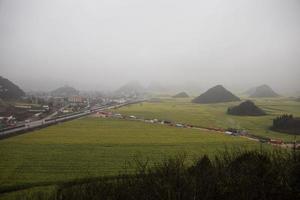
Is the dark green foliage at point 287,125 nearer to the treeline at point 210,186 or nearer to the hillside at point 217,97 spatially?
the treeline at point 210,186

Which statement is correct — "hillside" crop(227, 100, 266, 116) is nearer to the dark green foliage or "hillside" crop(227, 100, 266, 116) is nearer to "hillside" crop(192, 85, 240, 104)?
the dark green foliage

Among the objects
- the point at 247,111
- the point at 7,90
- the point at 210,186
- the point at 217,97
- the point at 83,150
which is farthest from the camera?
the point at 217,97

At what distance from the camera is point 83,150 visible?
29.4 metres

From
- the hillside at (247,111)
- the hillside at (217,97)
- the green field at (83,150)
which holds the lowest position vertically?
the green field at (83,150)

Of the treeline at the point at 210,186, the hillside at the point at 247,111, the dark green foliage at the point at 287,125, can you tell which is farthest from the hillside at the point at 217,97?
the treeline at the point at 210,186

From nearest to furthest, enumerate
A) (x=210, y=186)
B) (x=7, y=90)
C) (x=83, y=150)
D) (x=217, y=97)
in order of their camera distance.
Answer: (x=210, y=186)
(x=83, y=150)
(x=7, y=90)
(x=217, y=97)

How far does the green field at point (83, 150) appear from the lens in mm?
20922

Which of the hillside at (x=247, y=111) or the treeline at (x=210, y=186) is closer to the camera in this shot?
the treeline at (x=210, y=186)

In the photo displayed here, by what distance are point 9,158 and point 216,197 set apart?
2085cm

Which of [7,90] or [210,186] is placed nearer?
[210,186]

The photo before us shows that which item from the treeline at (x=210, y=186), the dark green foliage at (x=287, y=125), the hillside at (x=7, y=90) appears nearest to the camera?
the treeline at (x=210, y=186)

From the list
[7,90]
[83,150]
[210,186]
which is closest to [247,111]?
[83,150]

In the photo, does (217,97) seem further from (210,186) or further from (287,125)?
(210,186)

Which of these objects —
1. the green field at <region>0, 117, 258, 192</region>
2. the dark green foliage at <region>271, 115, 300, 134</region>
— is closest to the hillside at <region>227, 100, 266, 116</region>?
the dark green foliage at <region>271, 115, 300, 134</region>
